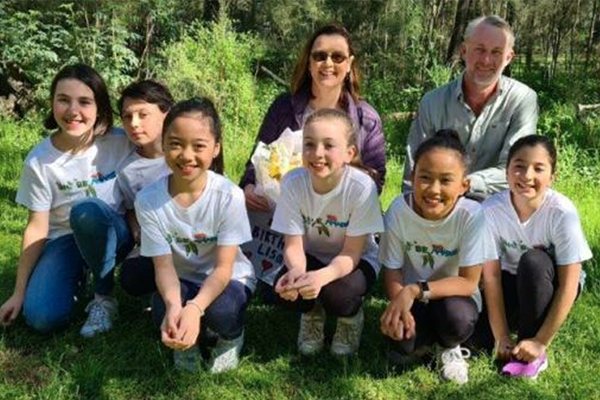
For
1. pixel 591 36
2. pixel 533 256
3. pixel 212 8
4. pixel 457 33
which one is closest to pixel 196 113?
pixel 533 256

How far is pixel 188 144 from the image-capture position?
2.71m

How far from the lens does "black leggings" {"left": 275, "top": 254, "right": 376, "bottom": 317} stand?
9.30ft

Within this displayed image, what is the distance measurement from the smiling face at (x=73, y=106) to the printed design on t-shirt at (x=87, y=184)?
0.78 feet

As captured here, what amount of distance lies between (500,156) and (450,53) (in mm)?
8728

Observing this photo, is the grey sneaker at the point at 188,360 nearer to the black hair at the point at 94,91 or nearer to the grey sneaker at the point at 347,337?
the grey sneaker at the point at 347,337

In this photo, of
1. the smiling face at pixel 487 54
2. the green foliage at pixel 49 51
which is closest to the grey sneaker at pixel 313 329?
the smiling face at pixel 487 54

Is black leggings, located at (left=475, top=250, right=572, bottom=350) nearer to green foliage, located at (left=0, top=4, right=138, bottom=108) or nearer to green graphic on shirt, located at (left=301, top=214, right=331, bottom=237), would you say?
green graphic on shirt, located at (left=301, top=214, right=331, bottom=237)

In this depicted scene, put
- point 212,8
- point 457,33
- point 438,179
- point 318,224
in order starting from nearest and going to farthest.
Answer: point 438,179, point 318,224, point 457,33, point 212,8

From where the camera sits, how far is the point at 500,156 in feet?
11.8

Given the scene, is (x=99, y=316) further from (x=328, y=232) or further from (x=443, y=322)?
(x=443, y=322)

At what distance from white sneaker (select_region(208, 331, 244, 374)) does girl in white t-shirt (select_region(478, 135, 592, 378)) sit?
117 centimetres

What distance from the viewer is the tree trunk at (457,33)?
1136 cm

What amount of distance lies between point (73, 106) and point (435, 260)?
73.9 inches

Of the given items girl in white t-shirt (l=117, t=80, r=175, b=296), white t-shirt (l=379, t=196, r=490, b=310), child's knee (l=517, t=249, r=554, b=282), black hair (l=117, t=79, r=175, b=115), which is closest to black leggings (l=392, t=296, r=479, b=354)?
white t-shirt (l=379, t=196, r=490, b=310)
